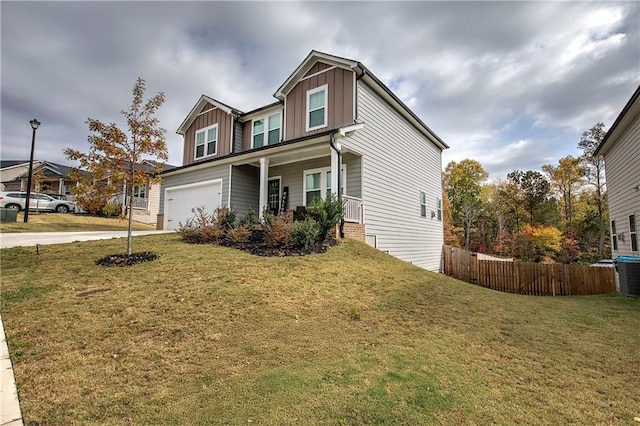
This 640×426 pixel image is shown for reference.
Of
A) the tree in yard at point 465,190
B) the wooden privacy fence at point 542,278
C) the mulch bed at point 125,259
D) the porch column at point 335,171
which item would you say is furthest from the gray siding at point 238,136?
the tree in yard at point 465,190

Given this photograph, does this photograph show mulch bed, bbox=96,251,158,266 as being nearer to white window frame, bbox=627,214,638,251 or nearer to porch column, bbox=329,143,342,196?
porch column, bbox=329,143,342,196

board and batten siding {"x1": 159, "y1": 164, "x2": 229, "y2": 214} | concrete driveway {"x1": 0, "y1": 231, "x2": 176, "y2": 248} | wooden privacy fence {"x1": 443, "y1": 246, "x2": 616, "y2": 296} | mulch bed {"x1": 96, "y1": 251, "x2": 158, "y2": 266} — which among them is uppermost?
board and batten siding {"x1": 159, "y1": 164, "x2": 229, "y2": 214}

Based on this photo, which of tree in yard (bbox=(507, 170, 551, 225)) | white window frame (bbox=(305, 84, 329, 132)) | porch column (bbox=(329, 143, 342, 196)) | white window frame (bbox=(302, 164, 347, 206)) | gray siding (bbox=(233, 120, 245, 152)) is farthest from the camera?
tree in yard (bbox=(507, 170, 551, 225))

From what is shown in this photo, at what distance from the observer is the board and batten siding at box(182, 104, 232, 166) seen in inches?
623

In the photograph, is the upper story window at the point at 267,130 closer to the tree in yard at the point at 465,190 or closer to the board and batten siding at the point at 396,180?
the board and batten siding at the point at 396,180

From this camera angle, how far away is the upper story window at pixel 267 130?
14.2 m

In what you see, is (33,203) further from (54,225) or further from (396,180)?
(396,180)

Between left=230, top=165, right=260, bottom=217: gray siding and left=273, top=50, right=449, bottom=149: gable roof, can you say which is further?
left=230, top=165, right=260, bottom=217: gray siding

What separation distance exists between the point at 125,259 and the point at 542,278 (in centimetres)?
1324

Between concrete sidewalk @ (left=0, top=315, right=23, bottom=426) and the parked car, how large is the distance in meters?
24.3

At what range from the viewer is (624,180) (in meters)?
11.3

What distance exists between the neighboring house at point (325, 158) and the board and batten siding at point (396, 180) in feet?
0.15

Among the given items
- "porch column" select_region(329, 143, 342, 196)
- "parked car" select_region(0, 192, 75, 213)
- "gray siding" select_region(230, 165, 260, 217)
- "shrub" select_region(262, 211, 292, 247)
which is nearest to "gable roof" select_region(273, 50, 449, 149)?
"porch column" select_region(329, 143, 342, 196)

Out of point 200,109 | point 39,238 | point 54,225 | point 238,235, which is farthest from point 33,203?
point 238,235
